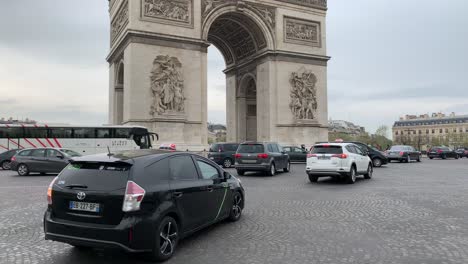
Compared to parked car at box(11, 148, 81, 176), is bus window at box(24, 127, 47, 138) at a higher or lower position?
higher

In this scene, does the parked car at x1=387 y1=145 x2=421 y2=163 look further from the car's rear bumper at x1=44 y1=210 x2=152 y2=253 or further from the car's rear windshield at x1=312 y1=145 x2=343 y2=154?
the car's rear bumper at x1=44 y1=210 x2=152 y2=253

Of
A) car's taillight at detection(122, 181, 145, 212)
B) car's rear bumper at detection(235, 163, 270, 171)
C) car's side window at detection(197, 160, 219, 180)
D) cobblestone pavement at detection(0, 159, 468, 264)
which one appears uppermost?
car's side window at detection(197, 160, 219, 180)

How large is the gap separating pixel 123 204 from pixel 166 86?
79.2 feet

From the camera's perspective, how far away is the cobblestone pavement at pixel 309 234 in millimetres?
5031

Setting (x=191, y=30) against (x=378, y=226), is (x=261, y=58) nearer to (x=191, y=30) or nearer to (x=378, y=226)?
(x=191, y=30)

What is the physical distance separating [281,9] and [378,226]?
29774mm

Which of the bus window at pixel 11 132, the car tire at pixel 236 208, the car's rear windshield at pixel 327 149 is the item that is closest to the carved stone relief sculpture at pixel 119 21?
the bus window at pixel 11 132

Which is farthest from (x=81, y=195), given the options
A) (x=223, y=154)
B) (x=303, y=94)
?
(x=303, y=94)

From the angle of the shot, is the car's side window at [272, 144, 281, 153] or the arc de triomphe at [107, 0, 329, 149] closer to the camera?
the car's side window at [272, 144, 281, 153]

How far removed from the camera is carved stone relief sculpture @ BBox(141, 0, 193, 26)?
2800cm

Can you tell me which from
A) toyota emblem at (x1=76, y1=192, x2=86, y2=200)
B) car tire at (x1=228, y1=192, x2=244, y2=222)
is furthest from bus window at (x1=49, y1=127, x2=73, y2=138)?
toyota emblem at (x1=76, y1=192, x2=86, y2=200)

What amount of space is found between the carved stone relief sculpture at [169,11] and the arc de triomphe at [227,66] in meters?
0.07

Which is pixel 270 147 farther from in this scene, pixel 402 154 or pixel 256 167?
pixel 402 154

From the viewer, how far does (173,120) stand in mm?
27891
